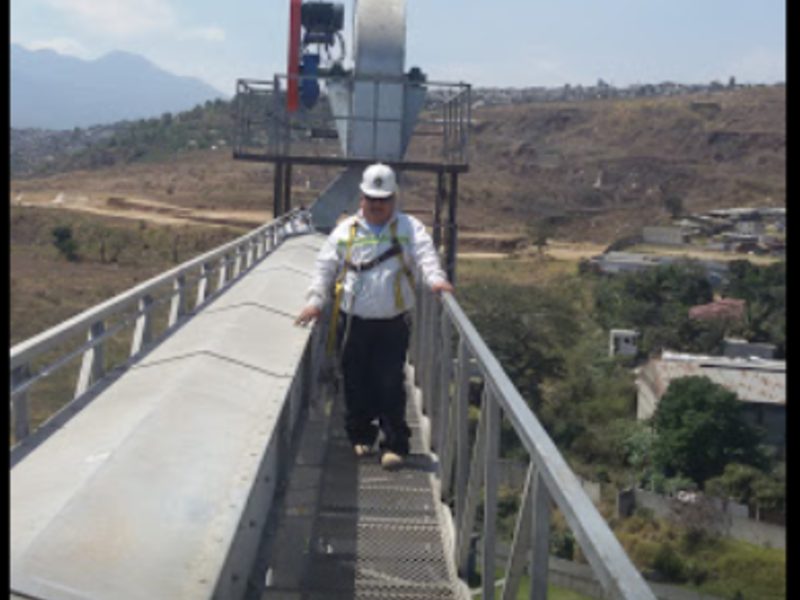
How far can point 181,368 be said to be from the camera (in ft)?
15.2

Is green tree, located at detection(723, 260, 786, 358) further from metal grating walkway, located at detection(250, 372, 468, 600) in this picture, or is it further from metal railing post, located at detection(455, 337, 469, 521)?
metal railing post, located at detection(455, 337, 469, 521)

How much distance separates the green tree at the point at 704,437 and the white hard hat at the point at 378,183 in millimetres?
28593

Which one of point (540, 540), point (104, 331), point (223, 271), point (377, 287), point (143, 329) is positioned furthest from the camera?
point (223, 271)

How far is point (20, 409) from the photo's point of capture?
3912mm

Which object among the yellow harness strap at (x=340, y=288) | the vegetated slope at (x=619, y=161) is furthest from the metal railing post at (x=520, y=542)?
the vegetated slope at (x=619, y=161)

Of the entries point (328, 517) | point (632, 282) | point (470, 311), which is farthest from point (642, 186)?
point (328, 517)

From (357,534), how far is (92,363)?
1579 millimetres

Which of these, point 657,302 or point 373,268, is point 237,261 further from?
point 657,302

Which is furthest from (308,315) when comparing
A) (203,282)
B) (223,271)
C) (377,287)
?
(223,271)

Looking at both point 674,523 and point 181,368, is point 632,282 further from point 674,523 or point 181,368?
point 181,368

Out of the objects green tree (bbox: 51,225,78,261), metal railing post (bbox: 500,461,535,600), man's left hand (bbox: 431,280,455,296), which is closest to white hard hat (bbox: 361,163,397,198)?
man's left hand (bbox: 431,280,455,296)

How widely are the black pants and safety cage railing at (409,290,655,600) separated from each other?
10.1 inches

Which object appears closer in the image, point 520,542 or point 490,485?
point 520,542

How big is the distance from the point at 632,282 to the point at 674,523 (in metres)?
22.7
